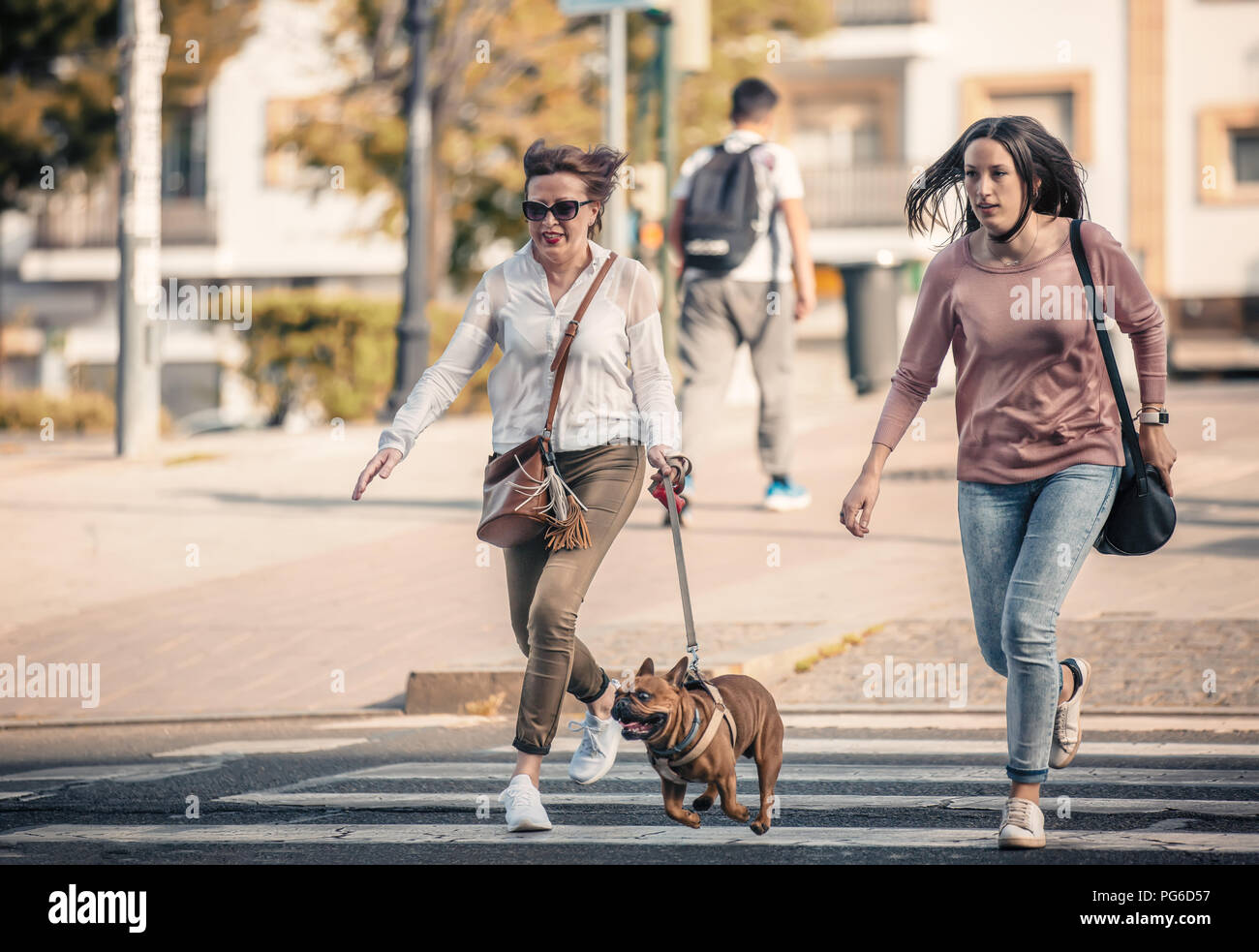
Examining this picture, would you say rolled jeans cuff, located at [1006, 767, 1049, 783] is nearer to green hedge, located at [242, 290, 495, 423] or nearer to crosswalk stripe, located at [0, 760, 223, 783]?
crosswalk stripe, located at [0, 760, 223, 783]

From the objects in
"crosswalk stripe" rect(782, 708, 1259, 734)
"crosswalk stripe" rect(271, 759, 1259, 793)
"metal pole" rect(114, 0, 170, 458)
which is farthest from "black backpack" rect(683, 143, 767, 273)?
"metal pole" rect(114, 0, 170, 458)

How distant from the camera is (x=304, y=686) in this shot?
8.03 meters

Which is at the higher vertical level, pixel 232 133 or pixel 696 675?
pixel 232 133

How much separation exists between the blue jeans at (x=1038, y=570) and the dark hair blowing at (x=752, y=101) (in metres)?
5.93

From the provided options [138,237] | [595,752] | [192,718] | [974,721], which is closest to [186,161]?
[138,237]

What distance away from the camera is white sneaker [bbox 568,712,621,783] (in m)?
5.61

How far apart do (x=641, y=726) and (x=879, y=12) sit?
31.6 metres

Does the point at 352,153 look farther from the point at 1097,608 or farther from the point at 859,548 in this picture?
the point at 1097,608

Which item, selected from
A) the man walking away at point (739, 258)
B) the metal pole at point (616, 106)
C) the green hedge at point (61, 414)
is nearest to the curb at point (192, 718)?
the man walking away at point (739, 258)

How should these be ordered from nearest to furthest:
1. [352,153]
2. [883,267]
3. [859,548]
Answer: [859,548] → [883,267] → [352,153]

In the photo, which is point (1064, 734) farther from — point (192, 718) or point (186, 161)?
point (186, 161)

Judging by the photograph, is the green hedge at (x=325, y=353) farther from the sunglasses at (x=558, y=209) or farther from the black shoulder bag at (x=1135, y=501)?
the black shoulder bag at (x=1135, y=501)

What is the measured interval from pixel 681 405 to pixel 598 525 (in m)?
5.59
